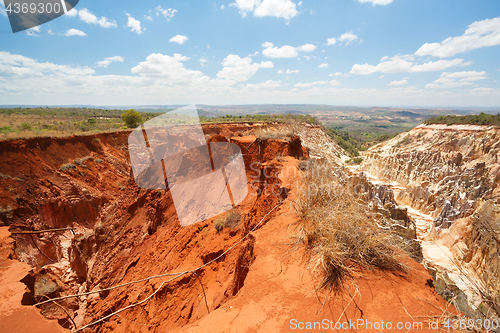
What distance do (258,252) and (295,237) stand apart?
76 centimetres

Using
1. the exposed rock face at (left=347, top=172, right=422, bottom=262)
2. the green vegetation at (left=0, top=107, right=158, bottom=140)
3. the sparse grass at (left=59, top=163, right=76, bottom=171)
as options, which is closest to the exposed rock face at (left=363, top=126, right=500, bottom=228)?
the exposed rock face at (left=347, top=172, right=422, bottom=262)

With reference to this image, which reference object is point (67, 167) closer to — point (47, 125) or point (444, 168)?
point (47, 125)

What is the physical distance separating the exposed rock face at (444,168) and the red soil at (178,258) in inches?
508

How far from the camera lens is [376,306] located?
2338 mm

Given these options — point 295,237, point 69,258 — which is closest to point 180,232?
point 295,237

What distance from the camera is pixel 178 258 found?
7.25m

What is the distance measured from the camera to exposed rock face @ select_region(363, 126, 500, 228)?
593 inches

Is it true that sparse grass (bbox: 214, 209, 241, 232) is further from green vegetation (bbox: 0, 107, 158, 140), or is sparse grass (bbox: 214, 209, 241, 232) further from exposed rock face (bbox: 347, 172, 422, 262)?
green vegetation (bbox: 0, 107, 158, 140)

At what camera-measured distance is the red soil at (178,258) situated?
254cm

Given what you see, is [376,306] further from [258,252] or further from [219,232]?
[219,232]

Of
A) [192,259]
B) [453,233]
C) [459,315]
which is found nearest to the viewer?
[459,315]

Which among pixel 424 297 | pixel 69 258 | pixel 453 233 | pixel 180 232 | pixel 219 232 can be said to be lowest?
pixel 69 258

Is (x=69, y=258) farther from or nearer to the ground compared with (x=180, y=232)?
nearer to the ground

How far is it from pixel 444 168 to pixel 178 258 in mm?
28008
